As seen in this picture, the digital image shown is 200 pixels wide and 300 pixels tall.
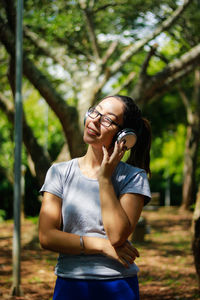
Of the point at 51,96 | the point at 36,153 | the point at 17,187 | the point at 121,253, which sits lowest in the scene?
the point at 36,153

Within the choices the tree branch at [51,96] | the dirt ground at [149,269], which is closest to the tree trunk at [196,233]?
the dirt ground at [149,269]

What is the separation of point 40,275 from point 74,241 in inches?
212

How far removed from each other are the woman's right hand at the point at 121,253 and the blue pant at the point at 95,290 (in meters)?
0.09

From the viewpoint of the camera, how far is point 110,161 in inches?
81.4

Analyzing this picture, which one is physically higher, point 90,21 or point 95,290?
point 95,290

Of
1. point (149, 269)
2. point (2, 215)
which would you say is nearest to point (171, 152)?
point (2, 215)

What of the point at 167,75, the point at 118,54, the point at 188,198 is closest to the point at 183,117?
the point at 188,198

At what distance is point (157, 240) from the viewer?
11.1m

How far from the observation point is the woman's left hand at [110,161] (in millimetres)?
2043

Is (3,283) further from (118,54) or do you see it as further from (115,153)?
(118,54)

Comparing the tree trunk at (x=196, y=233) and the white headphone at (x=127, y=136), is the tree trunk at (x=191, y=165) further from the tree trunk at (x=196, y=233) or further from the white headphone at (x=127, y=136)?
the white headphone at (x=127, y=136)

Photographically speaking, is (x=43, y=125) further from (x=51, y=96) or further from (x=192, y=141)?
(x=51, y=96)

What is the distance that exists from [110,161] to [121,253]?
43cm

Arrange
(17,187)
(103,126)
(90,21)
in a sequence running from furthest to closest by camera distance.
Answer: (90,21) → (17,187) → (103,126)
